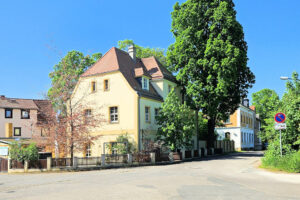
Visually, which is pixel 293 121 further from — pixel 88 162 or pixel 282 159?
pixel 88 162

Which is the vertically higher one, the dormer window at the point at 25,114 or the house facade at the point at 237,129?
the dormer window at the point at 25,114

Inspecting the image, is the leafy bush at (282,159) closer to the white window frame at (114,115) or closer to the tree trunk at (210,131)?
the white window frame at (114,115)

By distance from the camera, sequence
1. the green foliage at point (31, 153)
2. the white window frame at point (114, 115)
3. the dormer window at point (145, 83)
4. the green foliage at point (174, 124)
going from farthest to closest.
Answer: the dormer window at point (145, 83)
the white window frame at point (114, 115)
the green foliage at point (174, 124)
the green foliage at point (31, 153)

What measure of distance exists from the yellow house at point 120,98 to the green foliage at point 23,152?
6.09 meters

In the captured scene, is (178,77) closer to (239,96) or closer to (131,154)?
(239,96)

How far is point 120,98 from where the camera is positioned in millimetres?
31406

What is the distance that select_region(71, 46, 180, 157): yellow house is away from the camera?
3044cm

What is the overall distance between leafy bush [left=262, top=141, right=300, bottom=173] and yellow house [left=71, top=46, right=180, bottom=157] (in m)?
12.0

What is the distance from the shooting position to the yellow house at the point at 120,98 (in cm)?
3044

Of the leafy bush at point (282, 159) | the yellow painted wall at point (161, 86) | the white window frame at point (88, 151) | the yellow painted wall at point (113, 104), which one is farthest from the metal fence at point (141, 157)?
the leafy bush at point (282, 159)

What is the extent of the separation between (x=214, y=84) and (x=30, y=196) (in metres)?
26.6

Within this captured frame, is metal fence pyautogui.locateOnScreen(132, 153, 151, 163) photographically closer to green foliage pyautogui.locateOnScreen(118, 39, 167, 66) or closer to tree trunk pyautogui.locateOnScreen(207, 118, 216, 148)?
tree trunk pyautogui.locateOnScreen(207, 118, 216, 148)

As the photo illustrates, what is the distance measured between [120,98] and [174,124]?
228 inches

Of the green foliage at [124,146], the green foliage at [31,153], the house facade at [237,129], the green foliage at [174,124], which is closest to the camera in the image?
the green foliage at [31,153]
